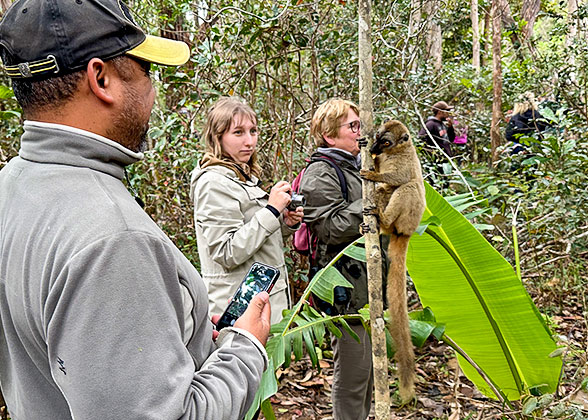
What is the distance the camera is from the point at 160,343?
0.87m

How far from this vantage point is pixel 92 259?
83cm

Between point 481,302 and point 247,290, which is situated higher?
point 247,290

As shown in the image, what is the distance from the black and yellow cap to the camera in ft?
3.13

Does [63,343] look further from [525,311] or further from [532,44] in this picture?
[532,44]

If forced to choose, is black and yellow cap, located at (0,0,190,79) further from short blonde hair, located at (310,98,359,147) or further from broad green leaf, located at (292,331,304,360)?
short blonde hair, located at (310,98,359,147)

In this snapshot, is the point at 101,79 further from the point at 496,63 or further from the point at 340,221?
the point at 496,63

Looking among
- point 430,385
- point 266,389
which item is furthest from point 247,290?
point 430,385

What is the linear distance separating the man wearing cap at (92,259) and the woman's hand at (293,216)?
1.61 metres

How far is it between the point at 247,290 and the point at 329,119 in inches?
64.3

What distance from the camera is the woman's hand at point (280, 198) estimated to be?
259cm

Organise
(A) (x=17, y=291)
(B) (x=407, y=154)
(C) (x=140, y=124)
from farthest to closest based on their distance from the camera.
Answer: (B) (x=407, y=154), (C) (x=140, y=124), (A) (x=17, y=291)

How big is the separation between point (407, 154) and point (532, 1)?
1060 centimetres

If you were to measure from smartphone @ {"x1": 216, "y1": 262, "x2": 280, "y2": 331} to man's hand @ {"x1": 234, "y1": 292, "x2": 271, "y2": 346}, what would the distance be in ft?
0.55


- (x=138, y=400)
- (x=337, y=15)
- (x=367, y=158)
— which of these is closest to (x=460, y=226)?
(x=367, y=158)
